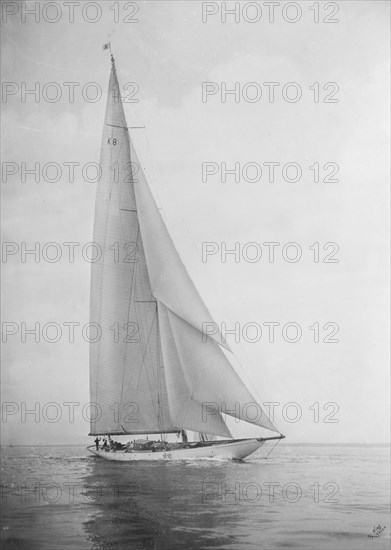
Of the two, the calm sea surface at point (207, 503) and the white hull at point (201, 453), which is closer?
the calm sea surface at point (207, 503)

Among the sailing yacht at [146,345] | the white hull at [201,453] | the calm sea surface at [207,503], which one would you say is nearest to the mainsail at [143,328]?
the sailing yacht at [146,345]

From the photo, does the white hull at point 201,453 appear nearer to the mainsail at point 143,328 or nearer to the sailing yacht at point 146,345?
the sailing yacht at point 146,345

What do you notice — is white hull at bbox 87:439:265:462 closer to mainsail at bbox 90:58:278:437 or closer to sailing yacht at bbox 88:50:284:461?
sailing yacht at bbox 88:50:284:461

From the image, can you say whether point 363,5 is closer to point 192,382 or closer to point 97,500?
point 192,382

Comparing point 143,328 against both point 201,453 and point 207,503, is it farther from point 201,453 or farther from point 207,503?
point 207,503

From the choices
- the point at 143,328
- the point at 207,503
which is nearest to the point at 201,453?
the point at 207,503

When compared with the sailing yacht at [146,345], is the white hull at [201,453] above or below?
below

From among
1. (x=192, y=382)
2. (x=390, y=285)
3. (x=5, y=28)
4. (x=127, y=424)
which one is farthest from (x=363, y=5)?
(x=127, y=424)
